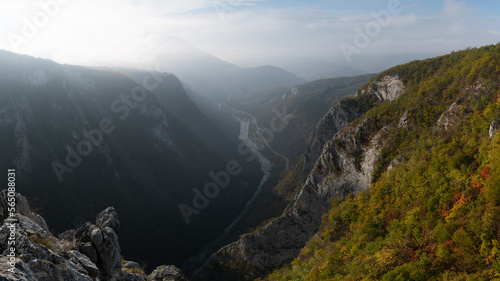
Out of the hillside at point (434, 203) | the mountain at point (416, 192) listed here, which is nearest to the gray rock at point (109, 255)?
the mountain at point (416, 192)

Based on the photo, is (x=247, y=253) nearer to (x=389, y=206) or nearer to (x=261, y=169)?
(x=389, y=206)

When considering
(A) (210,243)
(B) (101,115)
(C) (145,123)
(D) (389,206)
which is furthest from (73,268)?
(C) (145,123)

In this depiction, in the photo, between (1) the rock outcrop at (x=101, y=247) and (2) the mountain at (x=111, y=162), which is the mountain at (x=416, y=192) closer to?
(1) the rock outcrop at (x=101, y=247)

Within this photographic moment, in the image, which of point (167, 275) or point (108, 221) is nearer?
point (108, 221)

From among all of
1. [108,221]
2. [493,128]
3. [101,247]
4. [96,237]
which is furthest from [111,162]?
[493,128]

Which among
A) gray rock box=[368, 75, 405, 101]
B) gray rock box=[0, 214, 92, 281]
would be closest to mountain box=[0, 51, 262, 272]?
gray rock box=[0, 214, 92, 281]

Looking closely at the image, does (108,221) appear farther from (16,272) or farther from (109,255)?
(16,272)
